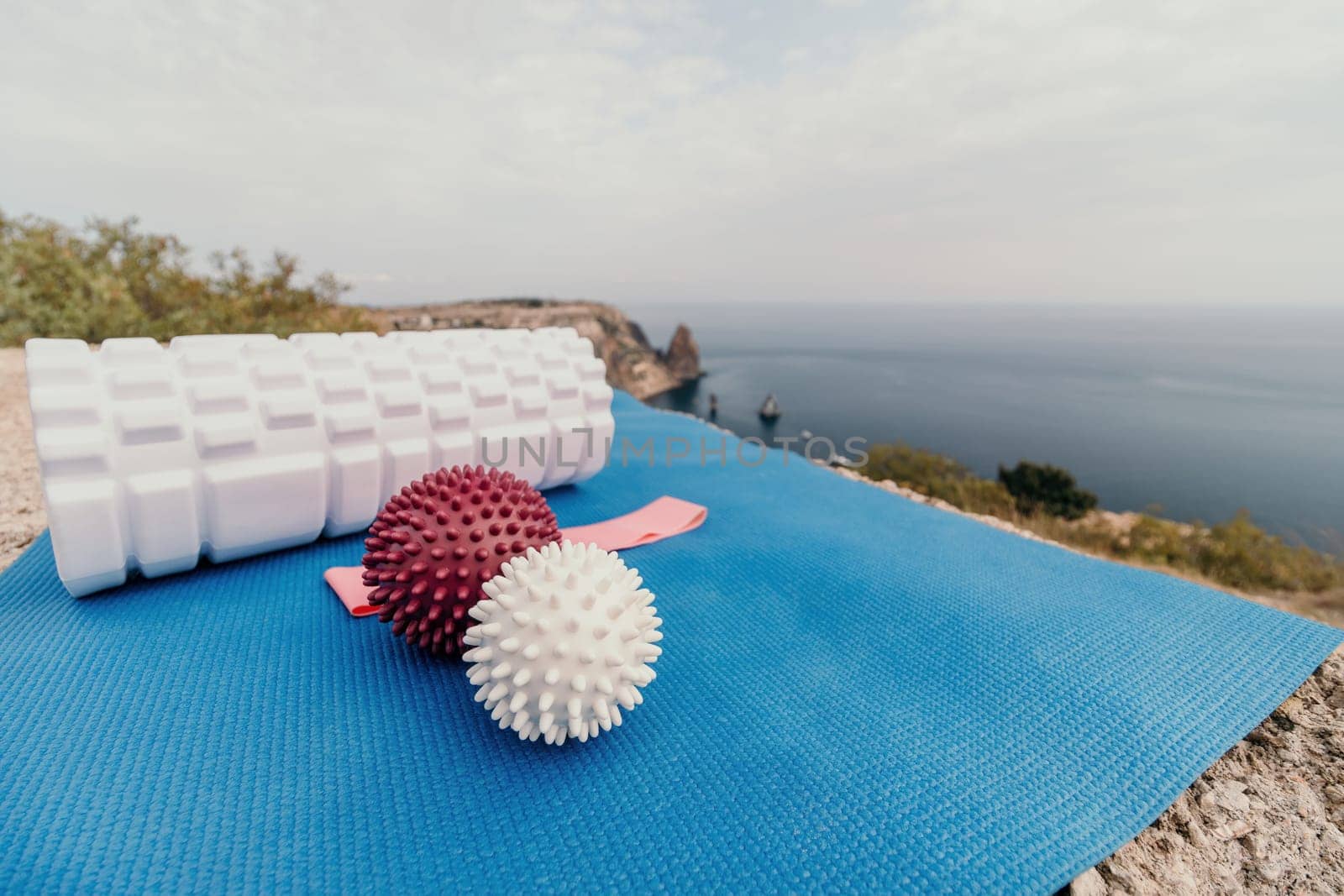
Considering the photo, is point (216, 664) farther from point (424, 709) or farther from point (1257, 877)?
point (1257, 877)

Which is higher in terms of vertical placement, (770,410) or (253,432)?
(253,432)

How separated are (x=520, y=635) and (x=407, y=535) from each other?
0.43 metres

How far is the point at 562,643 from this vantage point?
954 millimetres

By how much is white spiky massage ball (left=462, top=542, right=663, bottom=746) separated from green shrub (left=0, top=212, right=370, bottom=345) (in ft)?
19.5

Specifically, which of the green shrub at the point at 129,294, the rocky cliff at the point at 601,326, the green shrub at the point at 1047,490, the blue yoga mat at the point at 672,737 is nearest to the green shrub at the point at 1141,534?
the green shrub at the point at 1047,490

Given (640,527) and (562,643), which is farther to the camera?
(640,527)

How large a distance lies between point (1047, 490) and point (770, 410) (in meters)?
6.02

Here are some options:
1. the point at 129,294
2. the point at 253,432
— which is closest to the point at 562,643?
the point at 253,432

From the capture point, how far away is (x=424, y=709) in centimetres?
116

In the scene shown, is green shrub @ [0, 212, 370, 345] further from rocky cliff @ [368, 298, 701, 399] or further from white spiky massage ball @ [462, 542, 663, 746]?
white spiky massage ball @ [462, 542, 663, 746]

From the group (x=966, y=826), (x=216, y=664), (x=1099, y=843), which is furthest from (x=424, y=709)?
(x=1099, y=843)

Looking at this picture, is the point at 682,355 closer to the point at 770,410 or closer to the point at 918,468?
the point at 770,410

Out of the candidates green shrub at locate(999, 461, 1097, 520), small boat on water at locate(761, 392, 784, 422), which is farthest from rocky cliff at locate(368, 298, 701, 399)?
green shrub at locate(999, 461, 1097, 520)

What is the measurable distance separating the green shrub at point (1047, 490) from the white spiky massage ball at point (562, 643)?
10.9m
